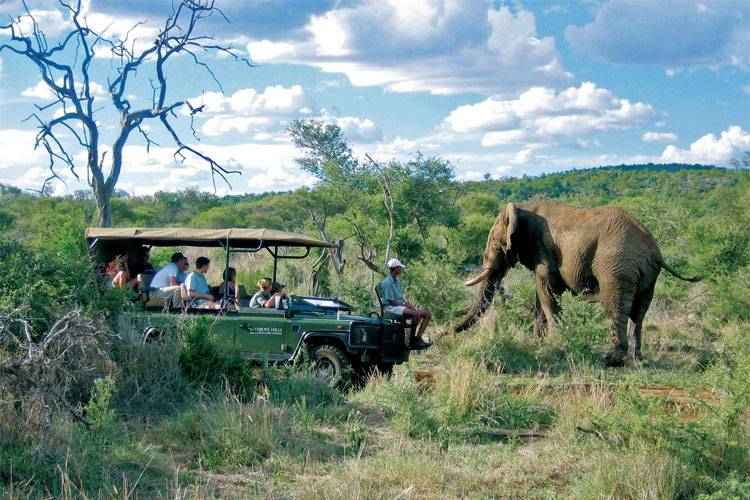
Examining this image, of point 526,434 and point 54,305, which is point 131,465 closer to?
point 54,305

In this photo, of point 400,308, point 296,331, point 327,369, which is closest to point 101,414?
point 296,331

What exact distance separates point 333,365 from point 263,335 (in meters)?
0.89

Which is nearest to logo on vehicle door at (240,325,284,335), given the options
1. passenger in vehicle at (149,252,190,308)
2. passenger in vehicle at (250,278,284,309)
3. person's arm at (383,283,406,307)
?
passenger in vehicle at (250,278,284,309)

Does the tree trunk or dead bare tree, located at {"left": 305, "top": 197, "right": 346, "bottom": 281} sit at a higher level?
the tree trunk

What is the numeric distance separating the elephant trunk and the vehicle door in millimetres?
4452

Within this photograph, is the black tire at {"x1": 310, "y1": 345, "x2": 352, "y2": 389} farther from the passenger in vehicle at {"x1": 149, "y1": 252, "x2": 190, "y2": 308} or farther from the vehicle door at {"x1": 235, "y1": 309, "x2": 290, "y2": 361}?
the passenger in vehicle at {"x1": 149, "y1": 252, "x2": 190, "y2": 308}

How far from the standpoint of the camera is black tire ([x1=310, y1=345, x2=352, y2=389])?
35.8 feet

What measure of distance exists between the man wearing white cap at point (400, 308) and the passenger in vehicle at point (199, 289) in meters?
2.30

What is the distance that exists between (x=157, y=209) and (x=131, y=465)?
42.9 metres

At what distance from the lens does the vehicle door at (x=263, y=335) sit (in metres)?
11.1

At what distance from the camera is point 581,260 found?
1423 cm

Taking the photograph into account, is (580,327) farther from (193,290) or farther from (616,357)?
(193,290)

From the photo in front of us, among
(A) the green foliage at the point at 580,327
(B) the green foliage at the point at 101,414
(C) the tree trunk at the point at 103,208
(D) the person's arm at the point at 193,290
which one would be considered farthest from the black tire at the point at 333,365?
(C) the tree trunk at the point at 103,208

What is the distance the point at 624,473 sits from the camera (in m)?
7.42
